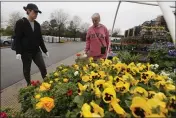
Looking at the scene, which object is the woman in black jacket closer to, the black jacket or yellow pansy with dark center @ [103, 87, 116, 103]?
the black jacket

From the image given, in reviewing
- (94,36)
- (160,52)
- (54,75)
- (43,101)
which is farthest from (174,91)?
(160,52)

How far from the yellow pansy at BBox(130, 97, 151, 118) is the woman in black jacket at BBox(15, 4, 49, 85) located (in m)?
3.58

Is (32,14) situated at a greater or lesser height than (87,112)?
greater

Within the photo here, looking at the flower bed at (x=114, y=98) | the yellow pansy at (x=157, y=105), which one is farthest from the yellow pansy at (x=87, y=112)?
the yellow pansy at (x=157, y=105)

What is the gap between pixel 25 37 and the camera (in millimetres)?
4965

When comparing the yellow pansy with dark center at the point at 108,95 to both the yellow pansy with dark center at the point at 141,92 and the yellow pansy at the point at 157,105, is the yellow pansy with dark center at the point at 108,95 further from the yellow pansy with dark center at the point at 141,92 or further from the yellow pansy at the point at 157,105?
the yellow pansy at the point at 157,105

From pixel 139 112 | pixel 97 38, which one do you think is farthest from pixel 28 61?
pixel 139 112

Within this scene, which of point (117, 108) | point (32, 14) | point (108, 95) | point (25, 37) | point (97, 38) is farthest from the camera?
point (97, 38)

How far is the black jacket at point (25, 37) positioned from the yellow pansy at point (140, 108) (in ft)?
11.9

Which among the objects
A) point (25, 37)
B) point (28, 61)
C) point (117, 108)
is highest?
point (25, 37)

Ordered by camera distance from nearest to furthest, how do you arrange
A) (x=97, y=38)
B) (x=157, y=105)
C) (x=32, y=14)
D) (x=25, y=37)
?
(x=157, y=105)
(x=32, y=14)
(x=25, y=37)
(x=97, y=38)

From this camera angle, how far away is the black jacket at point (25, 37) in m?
4.86

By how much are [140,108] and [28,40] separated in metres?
3.72

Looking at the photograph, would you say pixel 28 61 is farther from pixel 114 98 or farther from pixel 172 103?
pixel 172 103
